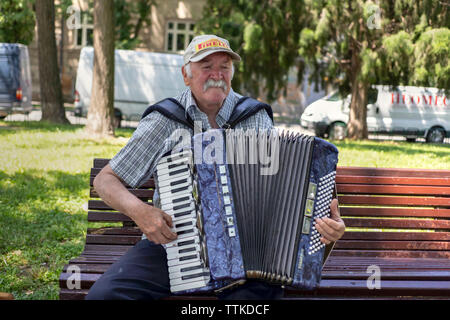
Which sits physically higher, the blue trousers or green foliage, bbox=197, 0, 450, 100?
green foliage, bbox=197, 0, 450, 100

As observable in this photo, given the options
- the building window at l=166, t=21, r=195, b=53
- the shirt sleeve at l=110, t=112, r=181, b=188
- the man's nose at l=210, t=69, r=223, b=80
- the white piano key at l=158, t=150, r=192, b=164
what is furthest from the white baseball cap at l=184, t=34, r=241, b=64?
the building window at l=166, t=21, r=195, b=53

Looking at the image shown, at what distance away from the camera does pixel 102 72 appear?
38.3ft

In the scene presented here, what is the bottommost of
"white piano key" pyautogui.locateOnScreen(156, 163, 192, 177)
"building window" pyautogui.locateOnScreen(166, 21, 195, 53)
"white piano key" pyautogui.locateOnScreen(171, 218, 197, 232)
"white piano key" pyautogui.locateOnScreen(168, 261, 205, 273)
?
"white piano key" pyautogui.locateOnScreen(168, 261, 205, 273)

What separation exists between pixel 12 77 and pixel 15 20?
6.77m

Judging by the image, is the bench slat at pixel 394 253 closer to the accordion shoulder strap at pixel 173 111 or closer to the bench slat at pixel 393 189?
the bench slat at pixel 393 189

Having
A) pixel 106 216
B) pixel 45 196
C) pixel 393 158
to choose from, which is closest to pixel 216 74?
pixel 106 216

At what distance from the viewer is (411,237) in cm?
395

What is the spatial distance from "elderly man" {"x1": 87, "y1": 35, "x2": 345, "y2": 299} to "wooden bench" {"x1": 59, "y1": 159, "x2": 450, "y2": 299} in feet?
1.81

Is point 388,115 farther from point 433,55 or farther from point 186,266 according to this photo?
point 186,266

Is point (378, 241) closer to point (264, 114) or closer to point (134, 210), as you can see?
point (264, 114)

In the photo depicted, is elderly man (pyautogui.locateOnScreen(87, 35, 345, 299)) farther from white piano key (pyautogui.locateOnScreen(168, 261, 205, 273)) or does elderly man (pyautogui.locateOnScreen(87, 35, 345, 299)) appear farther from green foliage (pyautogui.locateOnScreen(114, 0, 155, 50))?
green foliage (pyautogui.locateOnScreen(114, 0, 155, 50))

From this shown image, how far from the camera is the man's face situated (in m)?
3.13

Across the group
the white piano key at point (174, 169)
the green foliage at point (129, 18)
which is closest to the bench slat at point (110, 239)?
the white piano key at point (174, 169)

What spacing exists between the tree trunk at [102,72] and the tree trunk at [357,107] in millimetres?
7603
